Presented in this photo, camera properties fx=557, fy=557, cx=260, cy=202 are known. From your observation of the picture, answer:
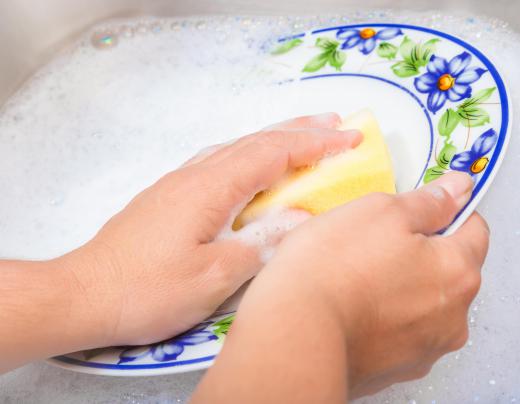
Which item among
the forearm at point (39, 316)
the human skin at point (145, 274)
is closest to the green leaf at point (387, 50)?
the human skin at point (145, 274)

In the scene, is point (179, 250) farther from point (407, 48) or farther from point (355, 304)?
point (407, 48)

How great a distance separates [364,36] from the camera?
726mm

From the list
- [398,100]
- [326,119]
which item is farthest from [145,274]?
[398,100]

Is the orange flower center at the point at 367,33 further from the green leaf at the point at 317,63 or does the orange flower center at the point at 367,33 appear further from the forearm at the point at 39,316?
the forearm at the point at 39,316

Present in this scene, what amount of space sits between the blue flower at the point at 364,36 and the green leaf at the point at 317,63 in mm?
27

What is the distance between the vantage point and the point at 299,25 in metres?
0.86

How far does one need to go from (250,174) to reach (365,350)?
0.23m

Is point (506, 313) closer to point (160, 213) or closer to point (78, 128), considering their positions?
point (160, 213)

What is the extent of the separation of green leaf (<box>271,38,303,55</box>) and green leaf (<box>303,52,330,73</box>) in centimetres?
4

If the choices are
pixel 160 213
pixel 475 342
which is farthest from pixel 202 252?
pixel 475 342

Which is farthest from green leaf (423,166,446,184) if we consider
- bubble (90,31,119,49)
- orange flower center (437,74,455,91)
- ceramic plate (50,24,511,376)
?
bubble (90,31,119,49)

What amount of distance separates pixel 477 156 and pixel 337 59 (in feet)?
0.85

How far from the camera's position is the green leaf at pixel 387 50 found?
2.29ft

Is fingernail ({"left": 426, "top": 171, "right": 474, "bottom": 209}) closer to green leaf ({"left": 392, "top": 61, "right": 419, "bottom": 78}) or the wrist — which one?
green leaf ({"left": 392, "top": 61, "right": 419, "bottom": 78})
